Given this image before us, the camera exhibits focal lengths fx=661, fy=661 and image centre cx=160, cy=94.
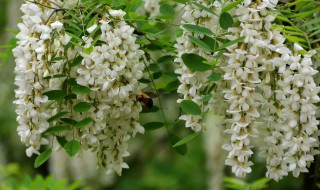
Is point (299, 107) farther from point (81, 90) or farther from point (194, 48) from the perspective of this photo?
point (81, 90)

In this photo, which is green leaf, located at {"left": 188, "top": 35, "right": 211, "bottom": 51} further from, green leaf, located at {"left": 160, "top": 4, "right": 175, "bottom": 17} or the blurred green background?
the blurred green background

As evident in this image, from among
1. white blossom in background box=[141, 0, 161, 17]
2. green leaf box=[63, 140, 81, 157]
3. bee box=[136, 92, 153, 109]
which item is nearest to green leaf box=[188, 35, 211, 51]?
bee box=[136, 92, 153, 109]

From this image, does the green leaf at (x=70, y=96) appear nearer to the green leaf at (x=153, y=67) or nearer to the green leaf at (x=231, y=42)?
the green leaf at (x=153, y=67)

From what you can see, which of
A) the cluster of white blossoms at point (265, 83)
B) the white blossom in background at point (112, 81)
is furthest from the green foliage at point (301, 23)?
the white blossom in background at point (112, 81)

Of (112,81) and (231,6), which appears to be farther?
(112,81)

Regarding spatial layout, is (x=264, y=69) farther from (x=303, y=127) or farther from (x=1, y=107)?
(x=1, y=107)

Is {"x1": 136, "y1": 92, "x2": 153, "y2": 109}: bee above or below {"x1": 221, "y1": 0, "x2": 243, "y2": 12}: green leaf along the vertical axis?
below

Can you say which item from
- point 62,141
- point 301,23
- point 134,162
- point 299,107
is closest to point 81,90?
point 62,141

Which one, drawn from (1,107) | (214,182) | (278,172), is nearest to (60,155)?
(1,107)
